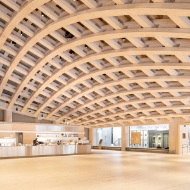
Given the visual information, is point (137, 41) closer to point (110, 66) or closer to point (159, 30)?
point (159, 30)

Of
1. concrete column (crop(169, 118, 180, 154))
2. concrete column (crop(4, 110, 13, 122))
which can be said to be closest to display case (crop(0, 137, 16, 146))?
concrete column (crop(4, 110, 13, 122))

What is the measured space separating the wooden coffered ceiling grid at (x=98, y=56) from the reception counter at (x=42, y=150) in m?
3.64

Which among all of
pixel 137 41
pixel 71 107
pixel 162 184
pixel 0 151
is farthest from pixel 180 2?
pixel 71 107

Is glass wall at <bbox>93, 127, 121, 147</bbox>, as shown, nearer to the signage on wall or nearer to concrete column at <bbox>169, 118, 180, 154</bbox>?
the signage on wall

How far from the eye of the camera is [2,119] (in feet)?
87.6

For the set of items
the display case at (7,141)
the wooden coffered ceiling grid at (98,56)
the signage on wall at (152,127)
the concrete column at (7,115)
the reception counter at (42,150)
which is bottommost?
the reception counter at (42,150)

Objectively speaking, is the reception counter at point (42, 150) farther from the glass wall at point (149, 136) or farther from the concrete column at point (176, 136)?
the concrete column at point (176, 136)

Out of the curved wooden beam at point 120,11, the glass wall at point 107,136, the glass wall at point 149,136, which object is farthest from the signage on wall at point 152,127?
the curved wooden beam at point 120,11

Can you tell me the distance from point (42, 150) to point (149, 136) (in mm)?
12806

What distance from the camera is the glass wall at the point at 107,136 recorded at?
35719 millimetres

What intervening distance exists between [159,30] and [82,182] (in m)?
6.25

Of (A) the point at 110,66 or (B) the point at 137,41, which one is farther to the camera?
(A) the point at 110,66

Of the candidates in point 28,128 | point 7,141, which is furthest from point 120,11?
point 28,128

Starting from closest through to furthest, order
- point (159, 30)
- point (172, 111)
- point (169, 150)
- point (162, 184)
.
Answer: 1. point (162, 184)
2. point (159, 30)
3. point (172, 111)
4. point (169, 150)
